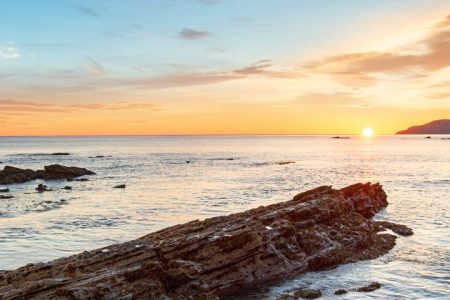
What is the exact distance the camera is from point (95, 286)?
18.6 m

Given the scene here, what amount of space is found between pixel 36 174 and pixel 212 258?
7567cm

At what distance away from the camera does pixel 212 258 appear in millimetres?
23188

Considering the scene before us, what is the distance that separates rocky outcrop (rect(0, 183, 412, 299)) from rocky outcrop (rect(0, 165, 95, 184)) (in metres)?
64.7

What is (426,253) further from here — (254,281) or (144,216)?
(144,216)

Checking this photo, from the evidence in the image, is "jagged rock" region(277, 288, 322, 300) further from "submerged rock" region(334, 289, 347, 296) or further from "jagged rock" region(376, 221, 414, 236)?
"jagged rock" region(376, 221, 414, 236)

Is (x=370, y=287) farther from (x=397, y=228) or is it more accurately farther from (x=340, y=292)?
(x=397, y=228)

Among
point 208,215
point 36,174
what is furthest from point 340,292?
point 36,174

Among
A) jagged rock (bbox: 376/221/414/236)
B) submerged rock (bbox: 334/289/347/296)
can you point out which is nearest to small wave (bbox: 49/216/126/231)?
jagged rock (bbox: 376/221/414/236)

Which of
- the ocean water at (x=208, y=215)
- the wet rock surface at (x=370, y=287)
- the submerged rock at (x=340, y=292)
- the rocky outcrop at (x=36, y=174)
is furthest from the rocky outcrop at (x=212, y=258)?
the rocky outcrop at (x=36, y=174)

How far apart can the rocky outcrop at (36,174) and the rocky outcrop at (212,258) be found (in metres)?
64.7

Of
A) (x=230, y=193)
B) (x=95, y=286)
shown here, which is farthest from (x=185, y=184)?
(x=95, y=286)

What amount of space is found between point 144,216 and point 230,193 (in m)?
20.6

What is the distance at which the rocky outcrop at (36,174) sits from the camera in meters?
83.8

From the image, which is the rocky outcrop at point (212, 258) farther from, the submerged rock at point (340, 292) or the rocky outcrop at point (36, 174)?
the rocky outcrop at point (36, 174)
